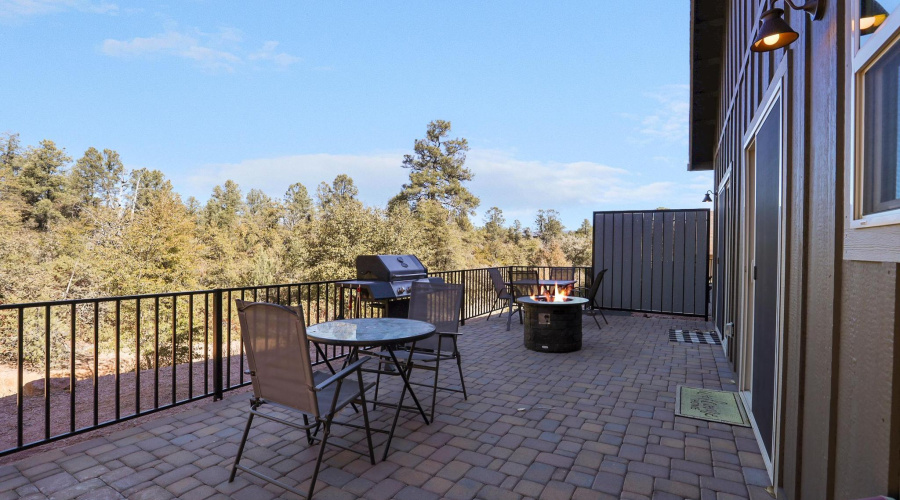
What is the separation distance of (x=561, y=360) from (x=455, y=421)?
2.10 m

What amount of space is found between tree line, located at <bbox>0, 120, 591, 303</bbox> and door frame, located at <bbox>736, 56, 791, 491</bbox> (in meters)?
15.2

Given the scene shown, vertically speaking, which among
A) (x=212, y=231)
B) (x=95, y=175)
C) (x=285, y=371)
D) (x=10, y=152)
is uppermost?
(x=95, y=175)

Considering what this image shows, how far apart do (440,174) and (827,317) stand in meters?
23.8

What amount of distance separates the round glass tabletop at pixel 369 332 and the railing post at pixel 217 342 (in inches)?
39.4

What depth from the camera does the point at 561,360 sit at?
4.74 metres

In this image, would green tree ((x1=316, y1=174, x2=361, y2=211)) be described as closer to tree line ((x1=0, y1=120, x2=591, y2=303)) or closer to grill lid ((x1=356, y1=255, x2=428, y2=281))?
tree line ((x1=0, y1=120, x2=591, y2=303))

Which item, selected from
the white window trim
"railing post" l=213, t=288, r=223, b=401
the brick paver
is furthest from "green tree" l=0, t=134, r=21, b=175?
the white window trim

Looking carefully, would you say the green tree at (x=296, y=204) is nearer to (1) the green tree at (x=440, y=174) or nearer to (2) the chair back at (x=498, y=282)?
(1) the green tree at (x=440, y=174)

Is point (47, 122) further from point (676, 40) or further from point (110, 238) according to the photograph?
point (676, 40)

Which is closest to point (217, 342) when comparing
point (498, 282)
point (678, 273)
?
point (498, 282)

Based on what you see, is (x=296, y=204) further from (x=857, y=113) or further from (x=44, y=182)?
(x=857, y=113)

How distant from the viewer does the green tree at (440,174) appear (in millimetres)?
24250

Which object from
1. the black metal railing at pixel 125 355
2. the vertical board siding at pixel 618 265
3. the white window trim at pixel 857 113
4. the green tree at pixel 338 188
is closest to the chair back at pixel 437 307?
the black metal railing at pixel 125 355

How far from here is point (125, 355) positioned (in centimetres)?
1245
